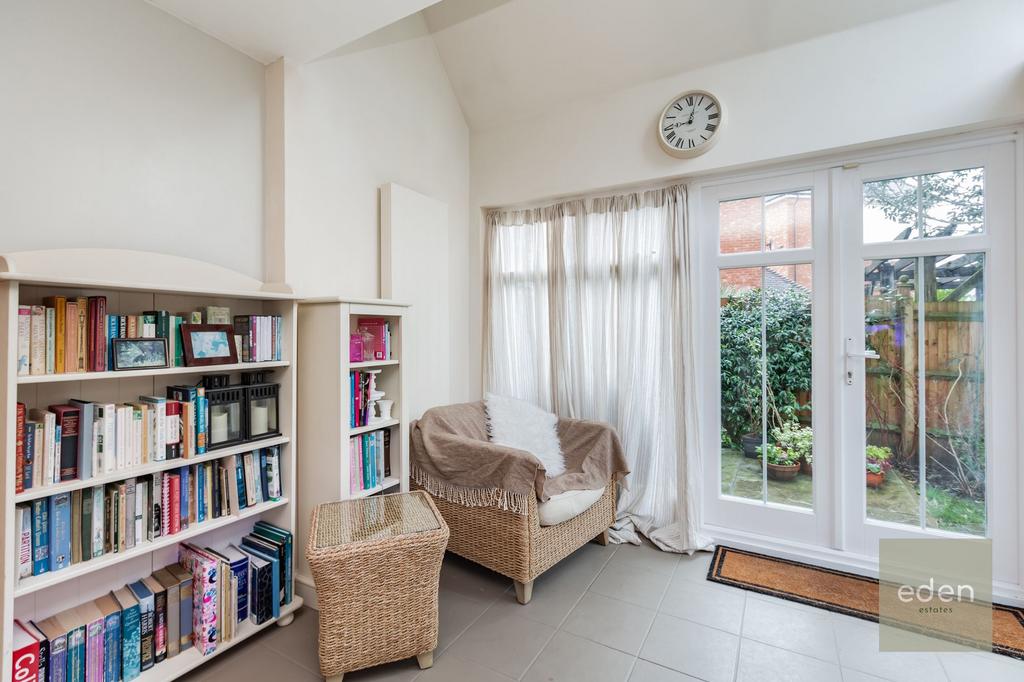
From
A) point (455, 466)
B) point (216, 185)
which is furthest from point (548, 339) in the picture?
point (216, 185)

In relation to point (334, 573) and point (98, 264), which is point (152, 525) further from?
point (98, 264)

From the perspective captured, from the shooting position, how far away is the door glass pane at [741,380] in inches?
106

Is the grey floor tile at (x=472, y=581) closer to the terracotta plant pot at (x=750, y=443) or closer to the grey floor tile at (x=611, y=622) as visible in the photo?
the grey floor tile at (x=611, y=622)

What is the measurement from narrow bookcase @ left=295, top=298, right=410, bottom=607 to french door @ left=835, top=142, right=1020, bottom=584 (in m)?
2.44

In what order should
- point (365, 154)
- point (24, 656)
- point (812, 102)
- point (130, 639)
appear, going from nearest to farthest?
point (24, 656), point (130, 639), point (812, 102), point (365, 154)

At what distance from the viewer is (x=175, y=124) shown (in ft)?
6.13

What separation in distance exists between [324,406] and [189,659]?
1.01 meters

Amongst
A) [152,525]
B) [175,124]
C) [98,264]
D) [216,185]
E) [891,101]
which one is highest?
[891,101]

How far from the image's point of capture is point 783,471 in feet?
8.66

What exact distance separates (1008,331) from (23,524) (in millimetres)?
3871

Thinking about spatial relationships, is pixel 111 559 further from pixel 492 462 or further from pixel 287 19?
pixel 287 19

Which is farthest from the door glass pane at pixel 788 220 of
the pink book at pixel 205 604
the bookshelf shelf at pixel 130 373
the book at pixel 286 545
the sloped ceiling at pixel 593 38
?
the pink book at pixel 205 604

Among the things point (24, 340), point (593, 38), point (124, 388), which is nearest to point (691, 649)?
point (124, 388)

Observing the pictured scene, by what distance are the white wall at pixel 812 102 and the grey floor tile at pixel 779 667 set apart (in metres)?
2.31
